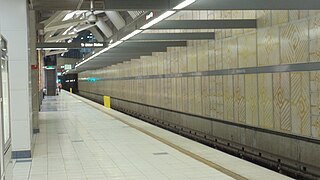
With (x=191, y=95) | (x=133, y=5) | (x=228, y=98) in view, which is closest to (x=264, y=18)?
(x=228, y=98)

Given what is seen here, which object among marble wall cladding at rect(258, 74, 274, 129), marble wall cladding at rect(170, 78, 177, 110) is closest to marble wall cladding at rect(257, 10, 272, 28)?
marble wall cladding at rect(258, 74, 274, 129)

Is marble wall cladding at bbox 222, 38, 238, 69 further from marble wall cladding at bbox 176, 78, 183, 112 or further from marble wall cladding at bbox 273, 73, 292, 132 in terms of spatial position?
marble wall cladding at bbox 176, 78, 183, 112

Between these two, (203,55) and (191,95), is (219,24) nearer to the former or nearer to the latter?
(203,55)

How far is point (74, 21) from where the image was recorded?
81.9 feet

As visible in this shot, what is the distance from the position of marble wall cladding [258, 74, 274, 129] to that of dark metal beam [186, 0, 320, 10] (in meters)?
2.86

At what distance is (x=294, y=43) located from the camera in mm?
9352

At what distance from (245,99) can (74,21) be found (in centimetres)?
1543

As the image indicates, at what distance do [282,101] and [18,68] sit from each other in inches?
225

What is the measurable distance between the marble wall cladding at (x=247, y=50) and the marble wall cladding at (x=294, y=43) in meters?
1.47

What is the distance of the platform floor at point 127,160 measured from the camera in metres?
6.73

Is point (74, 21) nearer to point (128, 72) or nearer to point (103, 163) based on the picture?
point (128, 72)

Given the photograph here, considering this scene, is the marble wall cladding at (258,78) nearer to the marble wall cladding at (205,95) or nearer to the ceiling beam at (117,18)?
the marble wall cladding at (205,95)

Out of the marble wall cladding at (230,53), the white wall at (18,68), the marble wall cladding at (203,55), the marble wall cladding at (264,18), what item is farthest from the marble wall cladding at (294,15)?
the white wall at (18,68)

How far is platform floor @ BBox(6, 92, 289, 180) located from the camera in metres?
Answer: 6.73
